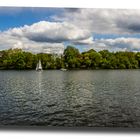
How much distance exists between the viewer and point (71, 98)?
7.73m

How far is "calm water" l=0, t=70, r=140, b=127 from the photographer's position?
711 cm

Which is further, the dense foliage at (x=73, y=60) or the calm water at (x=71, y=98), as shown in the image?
the dense foliage at (x=73, y=60)

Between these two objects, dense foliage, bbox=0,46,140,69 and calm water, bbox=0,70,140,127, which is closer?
calm water, bbox=0,70,140,127

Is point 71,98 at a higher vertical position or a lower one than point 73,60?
lower

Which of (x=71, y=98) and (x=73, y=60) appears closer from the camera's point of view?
(x=71, y=98)

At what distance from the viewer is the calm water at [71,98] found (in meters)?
7.11

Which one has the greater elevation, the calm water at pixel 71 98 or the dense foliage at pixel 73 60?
the dense foliage at pixel 73 60

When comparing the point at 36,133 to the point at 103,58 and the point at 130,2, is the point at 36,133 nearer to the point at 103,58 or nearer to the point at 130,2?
the point at 103,58

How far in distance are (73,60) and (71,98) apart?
83 centimetres

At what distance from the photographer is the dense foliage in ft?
25.4

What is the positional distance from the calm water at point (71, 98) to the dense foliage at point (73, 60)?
7.6 inches

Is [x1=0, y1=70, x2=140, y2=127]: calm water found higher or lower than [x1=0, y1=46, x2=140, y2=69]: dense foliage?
lower

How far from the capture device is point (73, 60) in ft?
26.2

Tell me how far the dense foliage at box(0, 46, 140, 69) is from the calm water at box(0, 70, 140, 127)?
0.19 m
